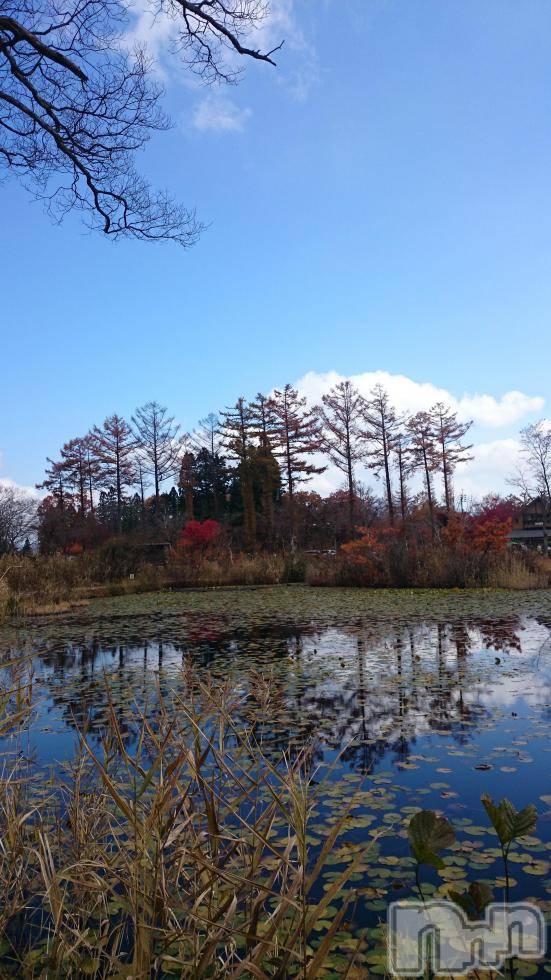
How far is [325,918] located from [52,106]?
6670 millimetres

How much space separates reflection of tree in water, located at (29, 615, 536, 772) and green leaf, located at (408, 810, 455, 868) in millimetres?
797

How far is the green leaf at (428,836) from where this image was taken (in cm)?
156

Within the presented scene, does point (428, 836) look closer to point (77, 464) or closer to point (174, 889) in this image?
point (174, 889)

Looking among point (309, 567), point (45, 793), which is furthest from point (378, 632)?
point (309, 567)

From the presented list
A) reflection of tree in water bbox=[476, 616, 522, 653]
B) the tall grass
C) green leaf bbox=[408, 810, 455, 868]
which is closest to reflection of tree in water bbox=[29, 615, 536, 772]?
reflection of tree in water bbox=[476, 616, 522, 653]

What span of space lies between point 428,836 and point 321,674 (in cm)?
519

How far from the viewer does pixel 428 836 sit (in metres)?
1.58

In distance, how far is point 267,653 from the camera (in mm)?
7945

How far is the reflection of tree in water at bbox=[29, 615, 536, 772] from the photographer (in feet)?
15.1

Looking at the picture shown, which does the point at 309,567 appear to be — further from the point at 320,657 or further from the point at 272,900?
the point at 272,900

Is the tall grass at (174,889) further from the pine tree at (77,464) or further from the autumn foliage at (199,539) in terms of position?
the pine tree at (77,464)

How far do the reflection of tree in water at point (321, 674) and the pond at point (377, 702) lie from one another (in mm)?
23

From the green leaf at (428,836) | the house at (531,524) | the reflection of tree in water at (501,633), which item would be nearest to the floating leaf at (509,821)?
the green leaf at (428,836)

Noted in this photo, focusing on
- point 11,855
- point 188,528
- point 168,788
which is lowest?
point 11,855
